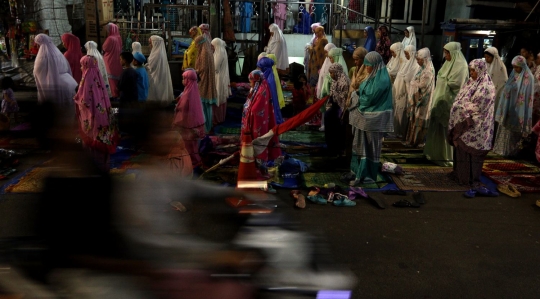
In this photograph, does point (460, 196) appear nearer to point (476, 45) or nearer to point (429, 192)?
point (429, 192)

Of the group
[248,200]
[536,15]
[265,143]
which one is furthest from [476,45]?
[248,200]

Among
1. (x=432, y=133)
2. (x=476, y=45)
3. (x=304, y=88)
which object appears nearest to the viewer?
(x=432, y=133)

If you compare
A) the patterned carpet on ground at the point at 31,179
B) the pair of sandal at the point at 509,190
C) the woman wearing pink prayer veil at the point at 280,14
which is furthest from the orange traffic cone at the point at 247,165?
the woman wearing pink prayer veil at the point at 280,14

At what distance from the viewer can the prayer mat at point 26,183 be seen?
5.80m

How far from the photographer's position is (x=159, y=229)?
2.94m

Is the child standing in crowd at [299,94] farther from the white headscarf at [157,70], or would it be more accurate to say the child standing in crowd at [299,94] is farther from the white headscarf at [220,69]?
the white headscarf at [157,70]

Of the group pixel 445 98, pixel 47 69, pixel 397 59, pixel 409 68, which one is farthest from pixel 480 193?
pixel 47 69

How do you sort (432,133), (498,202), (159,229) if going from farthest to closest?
(432,133)
(498,202)
(159,229)

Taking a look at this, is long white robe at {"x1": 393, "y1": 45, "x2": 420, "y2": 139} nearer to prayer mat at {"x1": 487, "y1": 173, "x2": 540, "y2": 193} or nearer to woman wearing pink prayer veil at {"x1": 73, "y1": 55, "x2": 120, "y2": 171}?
prayer mat at {"x1": 487, "y1": 173, "x2": 540, "y2": 193}

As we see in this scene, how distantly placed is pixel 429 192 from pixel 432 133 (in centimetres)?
140

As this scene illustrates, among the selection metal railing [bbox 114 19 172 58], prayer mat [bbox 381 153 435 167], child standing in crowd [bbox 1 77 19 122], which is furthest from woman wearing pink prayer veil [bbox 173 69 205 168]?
metal railing [bbox 114 19 172 58]

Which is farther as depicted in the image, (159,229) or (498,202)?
(498,202)

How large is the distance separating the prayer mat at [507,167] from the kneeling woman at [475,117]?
2.92 ft

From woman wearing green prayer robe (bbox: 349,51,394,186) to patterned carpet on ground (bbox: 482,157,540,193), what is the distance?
1.77 m
